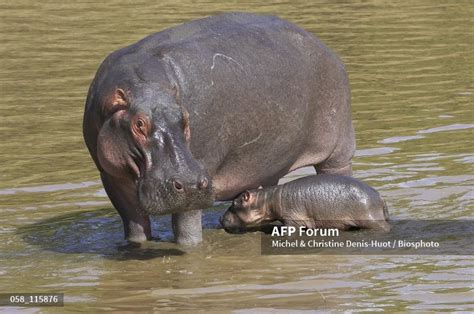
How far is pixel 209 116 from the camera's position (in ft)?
26.6

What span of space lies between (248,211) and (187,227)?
634 mm

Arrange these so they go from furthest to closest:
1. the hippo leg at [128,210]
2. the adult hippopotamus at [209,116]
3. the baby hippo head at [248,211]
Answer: the baby hippo head at [248,211] → the hippo leg at [128,210] → the adult hippopotamus at [209,116]

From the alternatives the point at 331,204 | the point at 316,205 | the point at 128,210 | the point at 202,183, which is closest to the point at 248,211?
the point at 316,205

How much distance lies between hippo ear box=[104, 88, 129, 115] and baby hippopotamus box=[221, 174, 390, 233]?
1.42m

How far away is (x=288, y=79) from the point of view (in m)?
8.73

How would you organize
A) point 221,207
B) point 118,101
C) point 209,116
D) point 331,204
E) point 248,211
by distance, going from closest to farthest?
point 118,101
point 209,116
point 331,204
point 248,211
point 221,207

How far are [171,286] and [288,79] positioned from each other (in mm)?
1893

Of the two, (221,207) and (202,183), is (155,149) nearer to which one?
(202,183)

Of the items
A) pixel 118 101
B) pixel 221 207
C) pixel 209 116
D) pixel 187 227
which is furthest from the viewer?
pixel 221 207

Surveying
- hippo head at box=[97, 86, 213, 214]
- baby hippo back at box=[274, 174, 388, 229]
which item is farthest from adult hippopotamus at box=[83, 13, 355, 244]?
baby hippo back at box=[274, 174, 388, 229]

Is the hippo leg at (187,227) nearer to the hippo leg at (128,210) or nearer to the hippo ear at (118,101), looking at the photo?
the hippo leg at (128,210)

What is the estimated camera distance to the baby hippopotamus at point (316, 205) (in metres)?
8.47

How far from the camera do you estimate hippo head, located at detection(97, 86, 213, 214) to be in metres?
7.46

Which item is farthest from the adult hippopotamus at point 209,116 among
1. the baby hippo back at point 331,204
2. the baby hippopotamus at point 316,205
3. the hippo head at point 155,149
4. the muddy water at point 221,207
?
the muddy water at point 221,207
